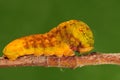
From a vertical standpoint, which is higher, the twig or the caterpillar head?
the caterpillar head

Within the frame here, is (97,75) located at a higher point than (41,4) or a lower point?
lower

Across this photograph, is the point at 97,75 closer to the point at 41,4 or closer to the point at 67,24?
the point at 41,4

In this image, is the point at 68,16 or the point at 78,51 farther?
the point at 68,16

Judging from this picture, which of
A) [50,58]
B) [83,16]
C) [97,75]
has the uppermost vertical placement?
[83,16]

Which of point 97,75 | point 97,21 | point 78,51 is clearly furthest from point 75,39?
point 97,21

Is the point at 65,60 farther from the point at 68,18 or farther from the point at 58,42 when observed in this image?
the point at 68,18
